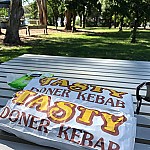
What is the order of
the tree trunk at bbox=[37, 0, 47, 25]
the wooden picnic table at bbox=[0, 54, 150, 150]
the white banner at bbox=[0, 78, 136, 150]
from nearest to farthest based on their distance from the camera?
the white banner at bbox=[0, 78, 136, 150] < the wooden picnic table at bbox=[0, 54, 150, 150] < the tree trunk at bbox=[37, 0, 47, 25]

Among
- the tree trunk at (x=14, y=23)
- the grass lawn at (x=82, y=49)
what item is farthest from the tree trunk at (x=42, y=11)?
the tree trunk at (x=14, y=23)

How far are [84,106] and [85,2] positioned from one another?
1360 centimetres

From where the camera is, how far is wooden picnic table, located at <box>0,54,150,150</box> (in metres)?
1.29

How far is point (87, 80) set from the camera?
7.74 ft

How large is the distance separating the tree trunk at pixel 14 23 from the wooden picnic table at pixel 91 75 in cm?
561

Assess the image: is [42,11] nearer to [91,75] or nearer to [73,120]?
[91,75]

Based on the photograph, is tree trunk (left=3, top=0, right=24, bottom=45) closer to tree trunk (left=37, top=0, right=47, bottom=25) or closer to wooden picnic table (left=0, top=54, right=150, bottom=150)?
wooden picnic table (left=0, top=54, right=150, bottom=150)

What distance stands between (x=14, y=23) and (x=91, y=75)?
6.75m

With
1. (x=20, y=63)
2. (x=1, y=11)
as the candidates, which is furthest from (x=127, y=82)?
(x=1, y=11)

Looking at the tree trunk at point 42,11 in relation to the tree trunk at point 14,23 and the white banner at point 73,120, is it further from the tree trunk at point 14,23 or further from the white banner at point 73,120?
the white banner at point 73,120

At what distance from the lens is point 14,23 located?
8641 mm

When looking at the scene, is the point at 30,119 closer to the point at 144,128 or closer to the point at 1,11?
the point at 144,128

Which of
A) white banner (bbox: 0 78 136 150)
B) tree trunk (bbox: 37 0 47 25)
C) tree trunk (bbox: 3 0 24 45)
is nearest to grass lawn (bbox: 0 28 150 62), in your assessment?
tree trunk (bbox: 3 0 24 45)

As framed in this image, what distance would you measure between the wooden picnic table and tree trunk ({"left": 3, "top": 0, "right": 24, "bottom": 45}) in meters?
5.61
